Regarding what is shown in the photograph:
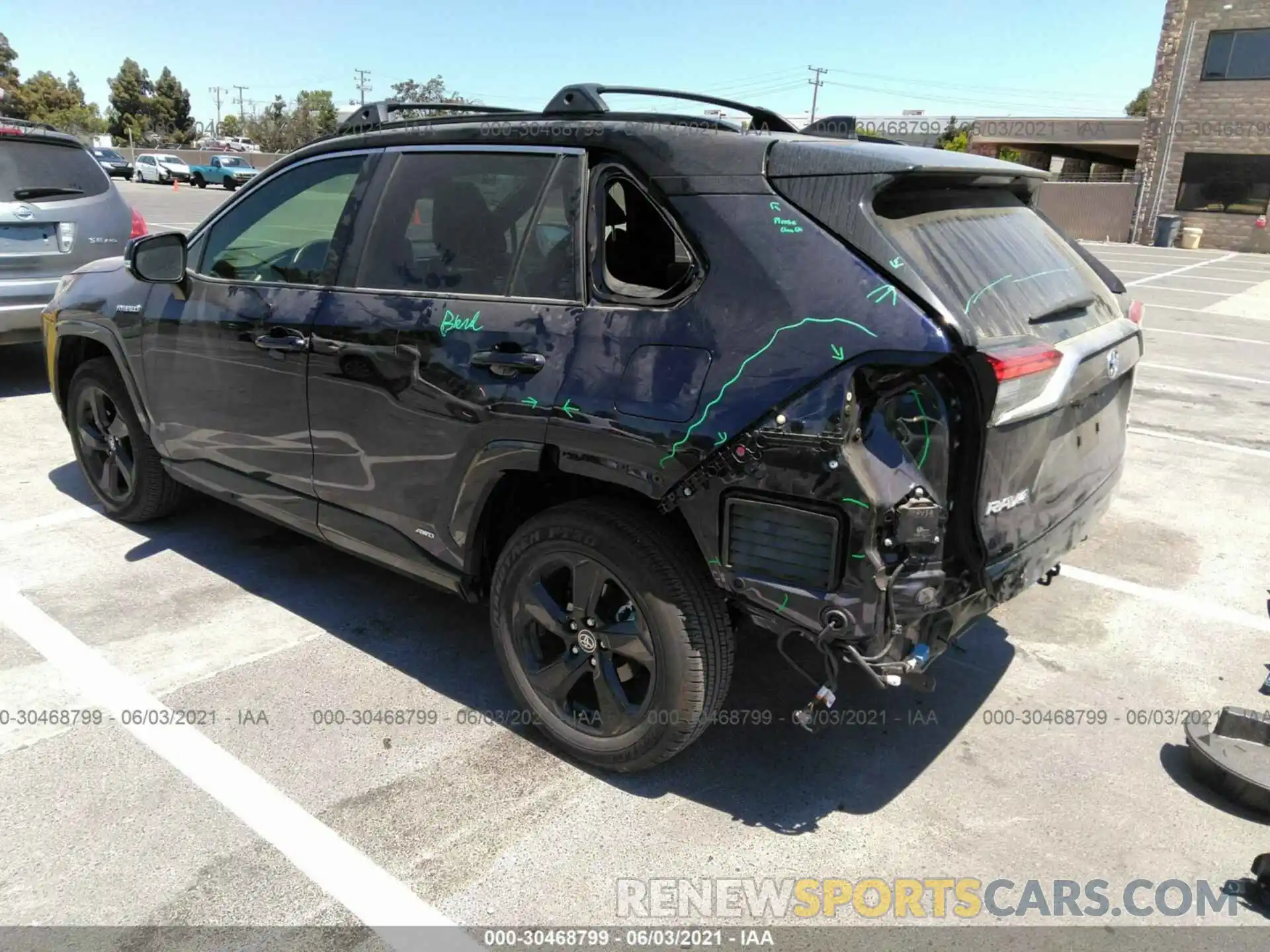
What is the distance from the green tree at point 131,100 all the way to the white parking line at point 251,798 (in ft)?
294

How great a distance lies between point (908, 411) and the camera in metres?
2.36

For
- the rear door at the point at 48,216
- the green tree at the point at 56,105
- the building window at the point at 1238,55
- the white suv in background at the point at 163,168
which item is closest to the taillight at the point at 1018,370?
the rear door at the point at 48,216

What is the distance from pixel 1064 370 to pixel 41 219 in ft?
23.6

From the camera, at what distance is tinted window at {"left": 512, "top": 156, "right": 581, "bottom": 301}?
2.89 meters

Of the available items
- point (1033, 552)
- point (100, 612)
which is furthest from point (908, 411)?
point (100, 612)

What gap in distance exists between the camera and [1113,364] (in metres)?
2.96

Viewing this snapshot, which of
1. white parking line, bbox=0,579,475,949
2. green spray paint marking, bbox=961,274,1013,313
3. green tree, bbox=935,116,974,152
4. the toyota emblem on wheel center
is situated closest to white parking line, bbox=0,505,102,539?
white parking line, bbox=0,579,475,949

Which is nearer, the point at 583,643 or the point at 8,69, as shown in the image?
the point at 583,643

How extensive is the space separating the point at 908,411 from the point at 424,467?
1637 mm

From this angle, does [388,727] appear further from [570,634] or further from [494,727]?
[570,634]

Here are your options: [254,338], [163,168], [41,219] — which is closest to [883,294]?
[254,338]

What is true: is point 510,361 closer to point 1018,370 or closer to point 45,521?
point 1018,370

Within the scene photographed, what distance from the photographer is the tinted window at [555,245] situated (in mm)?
2893

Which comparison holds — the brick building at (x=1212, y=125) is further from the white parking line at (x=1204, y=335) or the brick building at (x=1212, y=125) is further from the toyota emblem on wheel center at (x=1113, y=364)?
the toyota emblem on wheel center at (x=1113, y=364)
